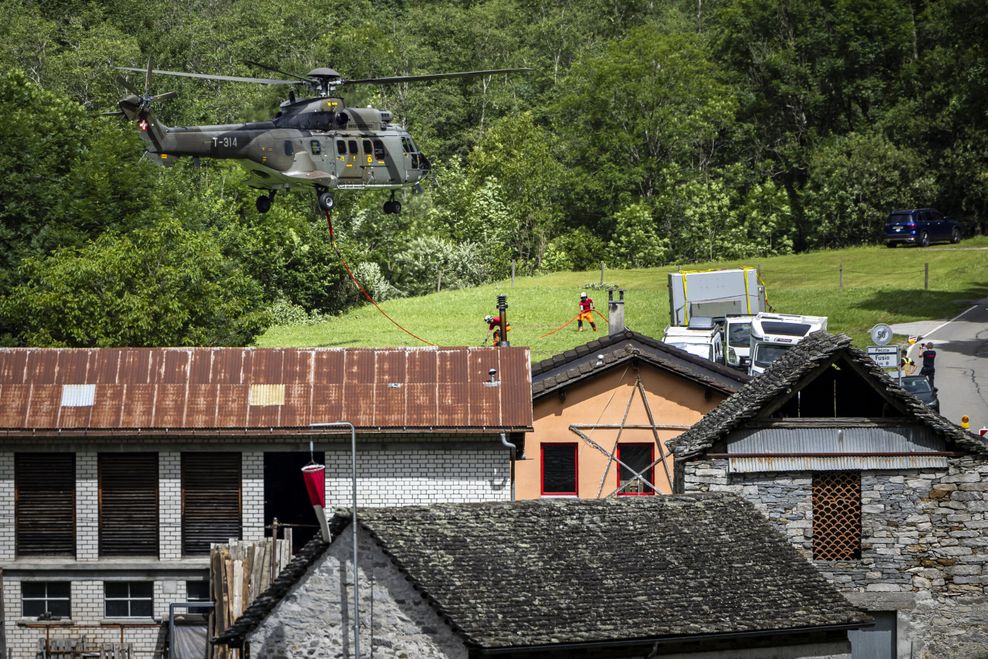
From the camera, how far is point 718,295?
182 feet

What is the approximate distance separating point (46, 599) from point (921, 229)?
63.4 m

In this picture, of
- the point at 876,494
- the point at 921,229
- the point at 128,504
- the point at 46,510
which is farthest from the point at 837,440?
the point at 921,229

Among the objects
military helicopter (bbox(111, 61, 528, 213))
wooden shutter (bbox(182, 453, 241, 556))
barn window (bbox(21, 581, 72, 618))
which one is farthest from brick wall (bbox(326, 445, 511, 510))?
military helicopter (bbox(111, 61, 528, 213))

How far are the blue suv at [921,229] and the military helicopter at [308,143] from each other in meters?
45.2

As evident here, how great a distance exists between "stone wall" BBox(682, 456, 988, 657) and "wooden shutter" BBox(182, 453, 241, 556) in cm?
1058

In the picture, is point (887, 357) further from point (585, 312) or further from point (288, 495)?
point (585, 312)

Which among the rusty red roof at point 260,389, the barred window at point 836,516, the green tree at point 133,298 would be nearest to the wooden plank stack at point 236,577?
the rusty red roof at point 260,389

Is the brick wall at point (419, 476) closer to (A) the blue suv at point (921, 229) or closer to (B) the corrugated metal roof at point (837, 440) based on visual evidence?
(B) the corrugated metal roof at point (837, 440)

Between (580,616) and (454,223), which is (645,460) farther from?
(454,223)

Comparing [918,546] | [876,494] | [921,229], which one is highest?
[921,229]

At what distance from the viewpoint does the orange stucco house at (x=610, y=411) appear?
119ft

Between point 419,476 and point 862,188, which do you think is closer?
point 419,476

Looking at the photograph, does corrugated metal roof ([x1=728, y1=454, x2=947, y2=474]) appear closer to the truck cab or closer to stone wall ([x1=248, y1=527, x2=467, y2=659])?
stone wall ([x1=248, y1=527, x2=467, y2=659])

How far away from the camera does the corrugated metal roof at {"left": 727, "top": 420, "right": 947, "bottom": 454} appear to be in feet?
87.0
